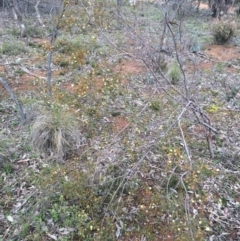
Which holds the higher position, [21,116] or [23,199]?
[21,116]

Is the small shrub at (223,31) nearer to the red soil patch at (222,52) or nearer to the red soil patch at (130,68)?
the red soil patch at (222,52)

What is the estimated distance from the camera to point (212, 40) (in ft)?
30.0

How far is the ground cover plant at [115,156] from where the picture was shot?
2.76 m

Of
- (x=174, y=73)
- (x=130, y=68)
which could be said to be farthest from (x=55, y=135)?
(x=130, y=68)

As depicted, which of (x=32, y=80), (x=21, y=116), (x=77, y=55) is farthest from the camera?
(x=32, y=80)

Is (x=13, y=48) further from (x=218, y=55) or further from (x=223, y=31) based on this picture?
(x=223, y=31)

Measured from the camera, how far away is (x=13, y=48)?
6977mm

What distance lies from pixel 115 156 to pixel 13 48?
476 centimetres

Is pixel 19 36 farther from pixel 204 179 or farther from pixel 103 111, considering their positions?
pixel 204 179

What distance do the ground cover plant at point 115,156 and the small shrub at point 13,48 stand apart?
3.42 feet

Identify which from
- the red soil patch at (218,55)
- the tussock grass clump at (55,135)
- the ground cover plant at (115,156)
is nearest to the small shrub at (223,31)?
the red soil patch at (218,55)

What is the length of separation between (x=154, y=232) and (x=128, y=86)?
131 inches

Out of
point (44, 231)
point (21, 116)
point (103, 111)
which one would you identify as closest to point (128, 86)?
point (103, 111)

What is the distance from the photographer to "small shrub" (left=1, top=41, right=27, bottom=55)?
22.4 ft
